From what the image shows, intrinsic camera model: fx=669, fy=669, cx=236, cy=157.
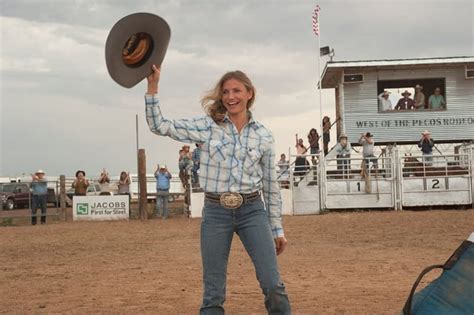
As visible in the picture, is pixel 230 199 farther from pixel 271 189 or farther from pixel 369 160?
pixel 369 160

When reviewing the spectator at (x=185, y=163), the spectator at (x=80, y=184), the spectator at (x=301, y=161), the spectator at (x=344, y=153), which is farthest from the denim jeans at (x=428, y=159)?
the spectator at (x=80, y=184)

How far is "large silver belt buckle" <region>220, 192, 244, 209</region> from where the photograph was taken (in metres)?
3.88

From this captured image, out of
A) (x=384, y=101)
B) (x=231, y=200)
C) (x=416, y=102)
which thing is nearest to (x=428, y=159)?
(x=416, y=102)

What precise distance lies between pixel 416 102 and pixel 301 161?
5.43m

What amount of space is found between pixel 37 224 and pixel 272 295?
697 inches

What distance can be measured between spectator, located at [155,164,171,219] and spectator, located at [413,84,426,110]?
9.49 metres

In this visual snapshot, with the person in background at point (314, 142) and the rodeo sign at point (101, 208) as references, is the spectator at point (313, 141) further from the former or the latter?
the rodeo sign at point (101, 208)

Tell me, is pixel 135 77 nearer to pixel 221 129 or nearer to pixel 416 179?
pixel 221 129

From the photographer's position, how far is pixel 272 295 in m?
3.90

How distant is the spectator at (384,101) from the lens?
2450cm

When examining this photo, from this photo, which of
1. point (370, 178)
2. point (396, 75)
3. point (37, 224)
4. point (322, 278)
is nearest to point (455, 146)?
point (396, 75)

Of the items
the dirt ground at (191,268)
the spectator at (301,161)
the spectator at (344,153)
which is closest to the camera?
the dirt ground at (191,268)

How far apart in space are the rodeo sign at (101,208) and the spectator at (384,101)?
9875 mm

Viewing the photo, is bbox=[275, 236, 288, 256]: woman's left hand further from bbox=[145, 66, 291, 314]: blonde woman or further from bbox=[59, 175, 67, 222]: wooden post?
bbox=[59, 175, 67, 222]: wooden post
